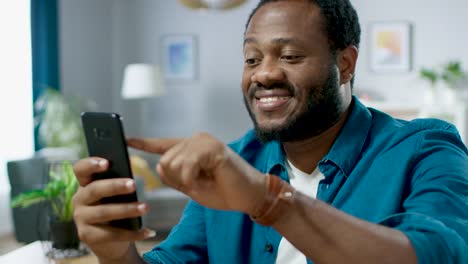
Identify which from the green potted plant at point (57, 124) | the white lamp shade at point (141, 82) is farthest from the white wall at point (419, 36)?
the green potted plant at point (57, 124)

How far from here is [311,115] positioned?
1204 millimetres

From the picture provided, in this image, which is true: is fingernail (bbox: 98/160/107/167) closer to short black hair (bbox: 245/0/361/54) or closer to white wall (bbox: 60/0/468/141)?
short black hair (bbox: 245/0/361/54)

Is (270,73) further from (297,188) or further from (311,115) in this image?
(297,188)

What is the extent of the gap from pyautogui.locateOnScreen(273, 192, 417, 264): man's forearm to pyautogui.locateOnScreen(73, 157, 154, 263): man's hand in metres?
0.22

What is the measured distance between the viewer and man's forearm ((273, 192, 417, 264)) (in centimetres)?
77

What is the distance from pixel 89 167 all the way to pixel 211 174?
242 mm

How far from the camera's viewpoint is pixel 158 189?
5.52 meters

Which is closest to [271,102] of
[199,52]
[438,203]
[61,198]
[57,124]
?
[438,203]

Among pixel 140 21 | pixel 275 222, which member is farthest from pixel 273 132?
pixel 140 21

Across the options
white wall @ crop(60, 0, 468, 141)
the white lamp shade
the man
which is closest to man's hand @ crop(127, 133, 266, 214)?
the man

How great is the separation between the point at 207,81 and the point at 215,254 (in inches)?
224

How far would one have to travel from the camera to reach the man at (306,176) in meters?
0.75

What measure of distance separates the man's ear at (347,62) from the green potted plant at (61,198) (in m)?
0.87

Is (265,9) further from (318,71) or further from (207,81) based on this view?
(207,81)
